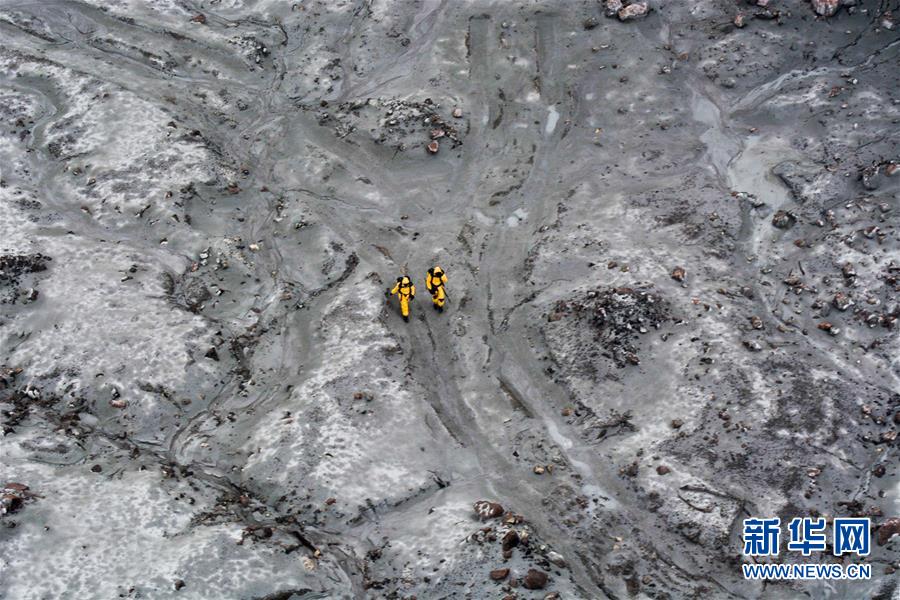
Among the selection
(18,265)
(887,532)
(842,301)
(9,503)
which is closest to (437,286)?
(842,301)

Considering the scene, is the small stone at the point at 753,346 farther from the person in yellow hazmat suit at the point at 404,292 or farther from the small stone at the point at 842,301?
the person in yellow hazmat suit at the point at 404,292

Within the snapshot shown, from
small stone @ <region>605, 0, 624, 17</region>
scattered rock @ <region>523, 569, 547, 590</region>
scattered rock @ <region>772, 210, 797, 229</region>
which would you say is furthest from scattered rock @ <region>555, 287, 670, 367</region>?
small stone @ <region>605, 0, 624, 17</region>

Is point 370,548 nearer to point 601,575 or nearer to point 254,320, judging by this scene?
point 601,575

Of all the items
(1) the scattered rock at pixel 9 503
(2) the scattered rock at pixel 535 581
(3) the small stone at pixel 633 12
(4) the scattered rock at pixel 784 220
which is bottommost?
(2) the scattered rock at pixel 535 581

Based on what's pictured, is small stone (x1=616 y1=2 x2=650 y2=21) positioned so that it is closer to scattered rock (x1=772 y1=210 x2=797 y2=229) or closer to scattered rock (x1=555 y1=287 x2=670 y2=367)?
scattered rock (x1=772 y1=210 x2=797 y2=229)

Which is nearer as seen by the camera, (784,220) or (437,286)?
(437,286)

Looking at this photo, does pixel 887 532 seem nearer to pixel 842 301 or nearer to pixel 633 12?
pixel 842 301

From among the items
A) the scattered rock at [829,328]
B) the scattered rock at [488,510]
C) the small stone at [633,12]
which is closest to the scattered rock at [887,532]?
the scattered rock at [829,328]
